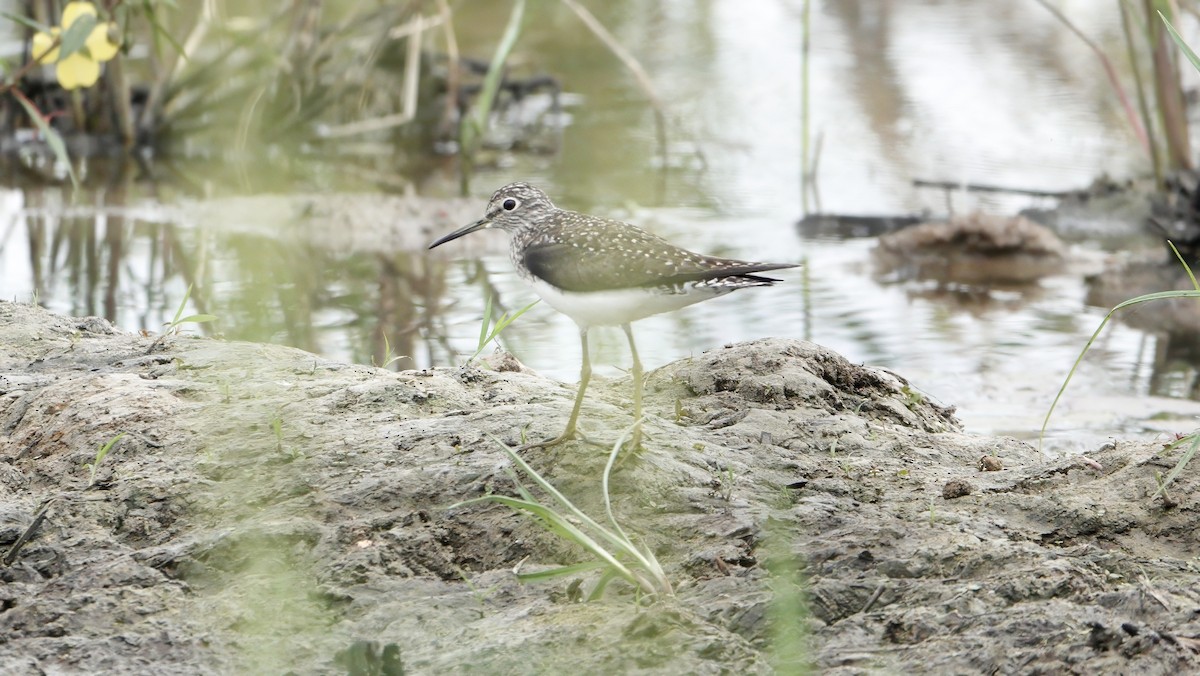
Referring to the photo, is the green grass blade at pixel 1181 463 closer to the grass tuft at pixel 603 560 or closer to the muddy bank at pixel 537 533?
the muddy bank at pixel 537 533

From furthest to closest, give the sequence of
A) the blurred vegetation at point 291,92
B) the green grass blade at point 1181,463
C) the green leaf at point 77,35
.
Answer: the blurred vegetation at point 291,92 < the green leaf at point 77,35 < the green grass blade at point 1181,463

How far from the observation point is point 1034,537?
3.26m

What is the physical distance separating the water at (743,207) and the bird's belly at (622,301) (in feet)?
2.19

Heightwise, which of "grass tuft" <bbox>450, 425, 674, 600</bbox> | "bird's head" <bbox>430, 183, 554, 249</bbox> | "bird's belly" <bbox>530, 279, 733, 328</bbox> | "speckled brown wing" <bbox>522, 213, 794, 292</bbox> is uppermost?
"bird's head" <bbox>430, 183, 554, 249</bbox>

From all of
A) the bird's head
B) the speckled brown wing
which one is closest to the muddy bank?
the speckled brown wing

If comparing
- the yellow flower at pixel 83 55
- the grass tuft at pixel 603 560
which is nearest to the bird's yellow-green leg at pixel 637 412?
the grass tuft at pixel 603 560

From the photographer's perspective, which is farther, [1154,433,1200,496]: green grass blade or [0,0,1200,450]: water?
[0,0,1200,450]: water

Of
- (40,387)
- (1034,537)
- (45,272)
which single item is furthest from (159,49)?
(1034,537)

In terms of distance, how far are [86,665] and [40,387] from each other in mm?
1550

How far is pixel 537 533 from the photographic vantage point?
332cm

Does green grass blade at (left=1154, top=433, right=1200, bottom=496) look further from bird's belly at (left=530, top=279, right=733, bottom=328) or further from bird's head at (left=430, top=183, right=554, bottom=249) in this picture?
bird's head at (left=430, top=183, right=554, bottom=249)

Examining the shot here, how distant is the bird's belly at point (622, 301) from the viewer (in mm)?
3758

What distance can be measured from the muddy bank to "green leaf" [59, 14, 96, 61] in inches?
74.0

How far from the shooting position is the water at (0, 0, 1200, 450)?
6074 millimetres
